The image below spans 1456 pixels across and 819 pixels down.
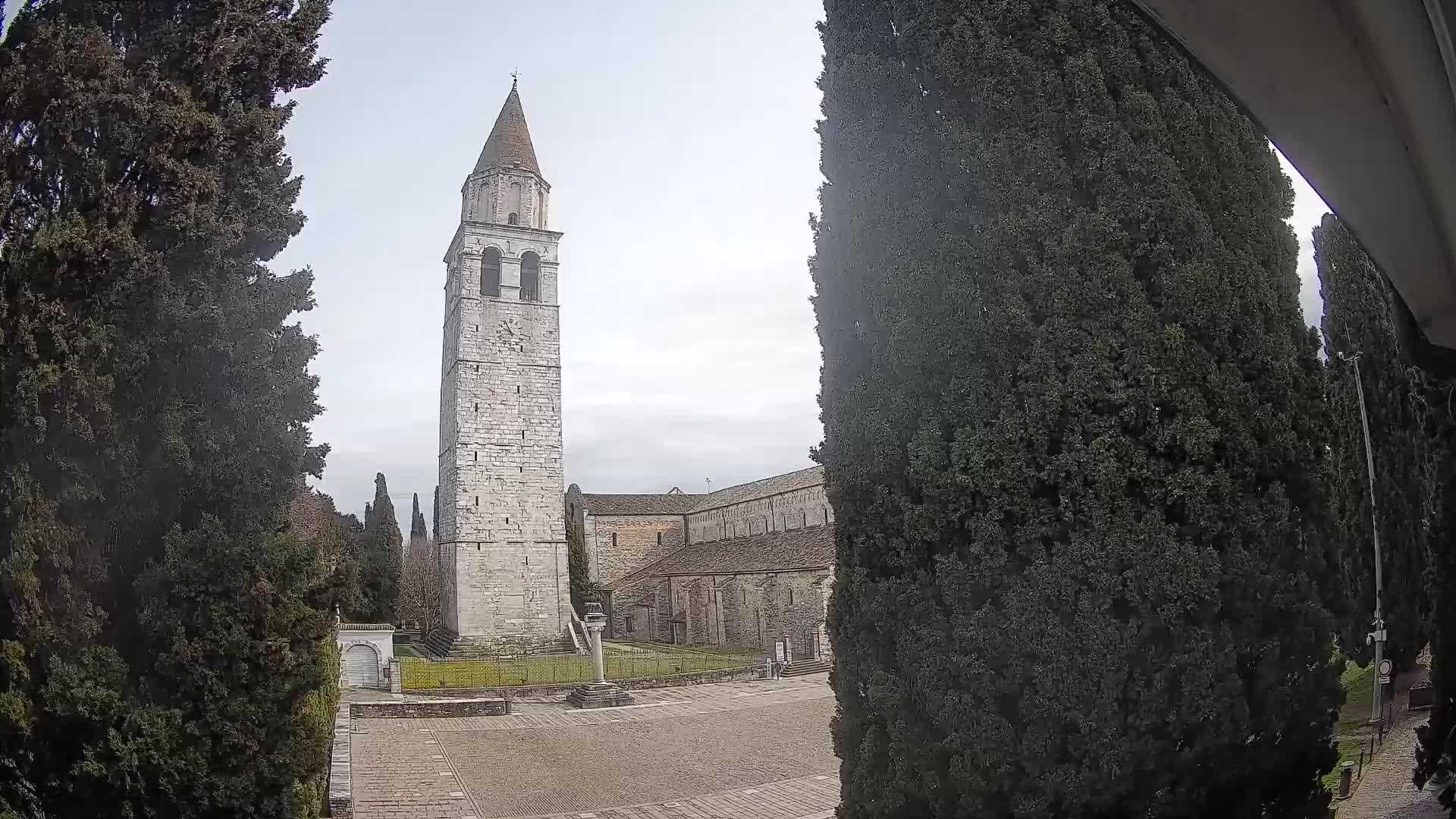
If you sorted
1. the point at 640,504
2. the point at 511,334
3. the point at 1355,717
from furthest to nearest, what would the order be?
the point at 640,504, the point at 511,334, the point at 1355,717

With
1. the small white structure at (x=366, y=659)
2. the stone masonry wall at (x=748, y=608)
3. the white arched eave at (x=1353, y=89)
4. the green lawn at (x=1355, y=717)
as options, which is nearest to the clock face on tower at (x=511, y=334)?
the stone masonry wall at (x=748, y=608)

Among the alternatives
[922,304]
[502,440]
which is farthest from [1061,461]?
[502,440]

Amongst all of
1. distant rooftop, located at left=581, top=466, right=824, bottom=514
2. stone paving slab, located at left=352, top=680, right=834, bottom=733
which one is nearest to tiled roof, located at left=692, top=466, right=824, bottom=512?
distant rooftop, located at left=581, top=466, right=824, bottom=514

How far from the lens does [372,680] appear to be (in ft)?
76.7

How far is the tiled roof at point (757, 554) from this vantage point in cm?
3067

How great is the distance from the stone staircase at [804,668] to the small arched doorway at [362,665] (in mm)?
11590

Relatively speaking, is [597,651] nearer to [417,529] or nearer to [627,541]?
[627,541]

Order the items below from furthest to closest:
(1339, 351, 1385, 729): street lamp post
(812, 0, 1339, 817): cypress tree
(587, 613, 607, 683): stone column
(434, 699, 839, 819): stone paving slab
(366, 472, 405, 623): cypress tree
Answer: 1. (366, 472, 405, 623): cypress tree
2. (587, 613, 607, 683): stone column
3. (434, 699, 839, 819): stone paving slab
4. (1339, 351, 1385, 729): street lamp post
5. (812, 0, 1339, 817): cypress tree

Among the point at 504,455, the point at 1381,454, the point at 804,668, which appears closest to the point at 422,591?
the point at 504,455

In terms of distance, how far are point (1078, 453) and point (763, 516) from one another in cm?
3512

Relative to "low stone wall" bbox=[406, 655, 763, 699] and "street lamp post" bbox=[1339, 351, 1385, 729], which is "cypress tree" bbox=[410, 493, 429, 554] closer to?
"low stone wall" bbox=[406, 655, 763, 699]

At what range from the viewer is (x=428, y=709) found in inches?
750

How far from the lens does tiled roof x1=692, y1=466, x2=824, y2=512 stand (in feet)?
119

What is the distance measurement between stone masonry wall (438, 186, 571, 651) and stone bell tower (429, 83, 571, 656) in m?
0.04
